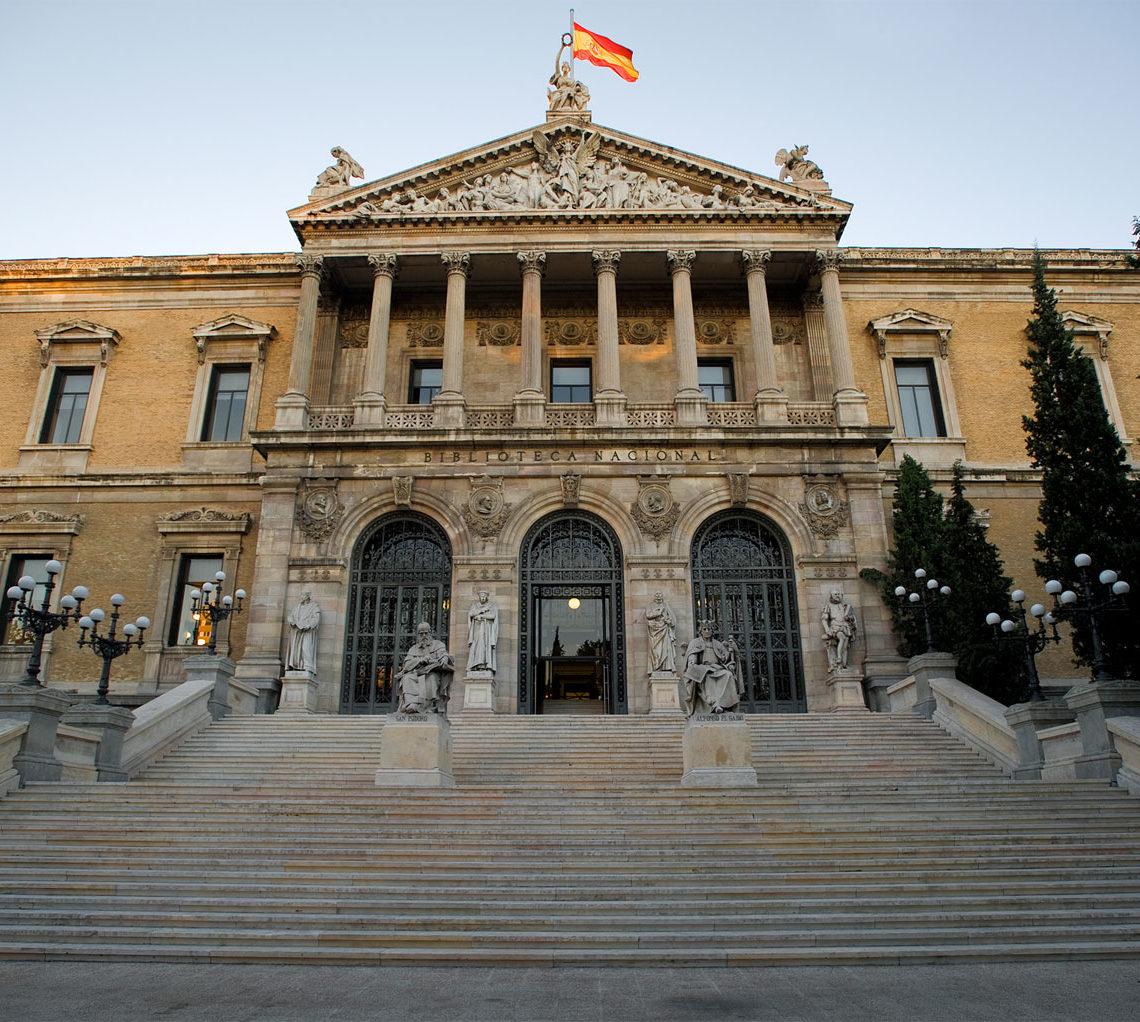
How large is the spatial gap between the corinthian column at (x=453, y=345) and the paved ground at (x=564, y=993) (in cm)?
1670

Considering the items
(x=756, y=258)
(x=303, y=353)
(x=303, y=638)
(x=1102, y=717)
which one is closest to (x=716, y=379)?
(x=756, y=258)

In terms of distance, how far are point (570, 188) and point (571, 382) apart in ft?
18.3

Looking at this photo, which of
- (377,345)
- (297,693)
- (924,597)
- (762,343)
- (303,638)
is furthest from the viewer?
(377,345)

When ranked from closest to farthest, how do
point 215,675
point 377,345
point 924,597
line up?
point 215,675, point 924,597, point 377,345

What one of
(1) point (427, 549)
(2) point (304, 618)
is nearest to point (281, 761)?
(2) point (304, 618)

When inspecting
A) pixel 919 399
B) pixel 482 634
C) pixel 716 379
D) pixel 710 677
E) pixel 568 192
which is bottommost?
pixel 710 677

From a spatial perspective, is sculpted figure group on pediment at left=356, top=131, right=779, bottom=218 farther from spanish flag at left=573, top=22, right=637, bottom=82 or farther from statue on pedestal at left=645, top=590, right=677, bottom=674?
statue on pedestal at left=645, top=590, right=677, bottom=674

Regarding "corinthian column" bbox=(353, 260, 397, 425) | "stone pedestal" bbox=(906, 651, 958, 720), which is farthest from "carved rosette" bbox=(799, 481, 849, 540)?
"corinthian column" bbox=(353, 260, 397, 425)

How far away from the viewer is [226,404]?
2712 cm

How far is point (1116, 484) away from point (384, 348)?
1766cm

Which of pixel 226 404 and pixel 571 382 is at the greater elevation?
pixel 571 382

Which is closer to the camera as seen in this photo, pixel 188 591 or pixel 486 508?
pixel 486 508

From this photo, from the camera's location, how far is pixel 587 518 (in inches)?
891

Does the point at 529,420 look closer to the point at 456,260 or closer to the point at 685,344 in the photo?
the point at 685,344
